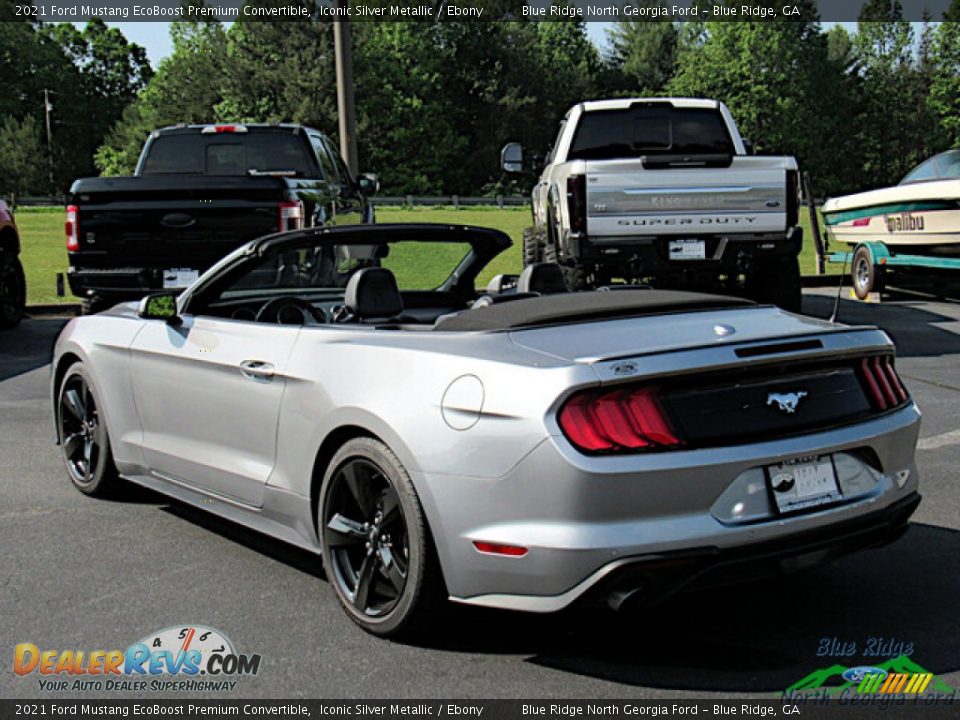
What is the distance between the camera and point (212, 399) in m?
5.02

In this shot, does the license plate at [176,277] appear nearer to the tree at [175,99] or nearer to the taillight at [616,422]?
the taillight at [616,422]

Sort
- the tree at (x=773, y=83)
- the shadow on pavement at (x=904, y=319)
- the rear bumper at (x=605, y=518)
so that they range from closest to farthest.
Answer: the rear bumper at (x=605, y=518)
the shadow on pavement at (x=904, y=319)
the tree at (x=773, y=83)

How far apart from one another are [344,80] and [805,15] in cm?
7891

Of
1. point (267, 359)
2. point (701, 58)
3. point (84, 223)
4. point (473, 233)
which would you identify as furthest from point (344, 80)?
point (701, 58)

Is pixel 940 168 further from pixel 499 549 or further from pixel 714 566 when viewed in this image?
pixel 499 549

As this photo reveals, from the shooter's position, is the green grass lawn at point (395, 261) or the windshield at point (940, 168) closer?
the green grass lawn at point (395, 261)

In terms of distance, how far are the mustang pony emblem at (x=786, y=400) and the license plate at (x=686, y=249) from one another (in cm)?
708

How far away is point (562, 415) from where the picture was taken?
3.60 metres

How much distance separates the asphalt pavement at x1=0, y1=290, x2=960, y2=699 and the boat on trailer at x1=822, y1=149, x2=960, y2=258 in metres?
8.71

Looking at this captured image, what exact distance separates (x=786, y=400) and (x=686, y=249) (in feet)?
23.4

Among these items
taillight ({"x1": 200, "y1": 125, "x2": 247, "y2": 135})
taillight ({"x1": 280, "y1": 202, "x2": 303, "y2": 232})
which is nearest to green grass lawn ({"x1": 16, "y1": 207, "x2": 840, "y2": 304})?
taillight ({"x1": 200, "y1": 125, "x2": 247, "y2": 135})

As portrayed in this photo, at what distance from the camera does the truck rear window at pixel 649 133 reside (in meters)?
13.0

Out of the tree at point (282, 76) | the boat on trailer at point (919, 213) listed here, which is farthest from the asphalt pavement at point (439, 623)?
the tree at point (282, 76)

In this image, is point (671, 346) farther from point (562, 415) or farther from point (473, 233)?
point (473, 233)
